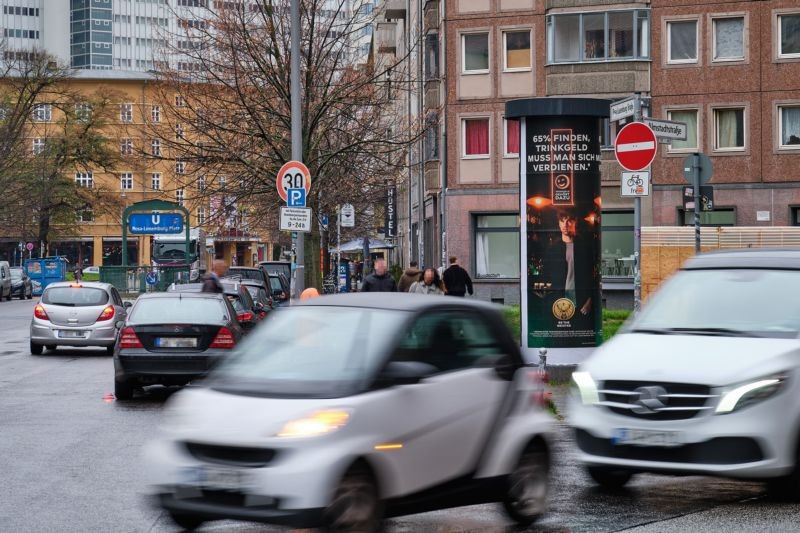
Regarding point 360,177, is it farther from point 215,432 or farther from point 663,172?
point 215,432

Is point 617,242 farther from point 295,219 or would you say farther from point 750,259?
point 750,259

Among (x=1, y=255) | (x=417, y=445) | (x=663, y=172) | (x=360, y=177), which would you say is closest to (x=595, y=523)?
(x=417, y=445)

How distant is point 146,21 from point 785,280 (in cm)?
15479

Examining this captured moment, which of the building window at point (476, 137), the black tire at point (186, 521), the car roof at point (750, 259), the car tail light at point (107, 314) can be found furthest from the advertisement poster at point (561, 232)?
the building window at point (476, 137)

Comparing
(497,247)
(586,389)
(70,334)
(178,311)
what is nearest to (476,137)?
(497,247)

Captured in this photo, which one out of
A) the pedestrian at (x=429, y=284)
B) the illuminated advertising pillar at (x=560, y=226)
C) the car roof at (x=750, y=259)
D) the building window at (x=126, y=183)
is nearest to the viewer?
the car roof at (x=750, y=259)

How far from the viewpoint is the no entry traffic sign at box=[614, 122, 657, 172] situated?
52.1 ft

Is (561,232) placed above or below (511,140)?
below

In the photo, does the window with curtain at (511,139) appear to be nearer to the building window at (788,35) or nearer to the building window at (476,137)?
the building window at (476,137)

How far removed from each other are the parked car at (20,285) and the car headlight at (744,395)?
62227 mm

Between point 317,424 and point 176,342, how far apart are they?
1051 cm

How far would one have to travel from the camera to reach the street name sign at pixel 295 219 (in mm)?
21141

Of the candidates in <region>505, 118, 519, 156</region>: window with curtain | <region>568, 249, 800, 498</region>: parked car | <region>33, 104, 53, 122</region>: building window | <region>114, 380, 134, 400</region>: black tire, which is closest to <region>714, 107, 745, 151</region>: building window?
<region>505, 118, 519, 156</region>: window with curtain

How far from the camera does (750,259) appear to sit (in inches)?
417
